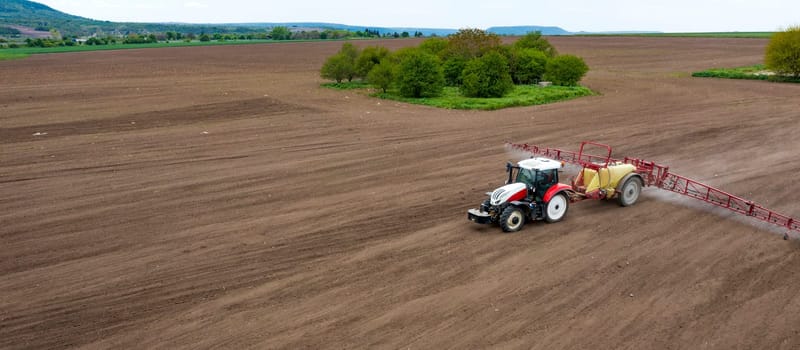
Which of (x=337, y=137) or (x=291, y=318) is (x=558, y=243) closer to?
(x=291, y=318)

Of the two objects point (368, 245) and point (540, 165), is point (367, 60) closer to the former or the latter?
point (540, 165)

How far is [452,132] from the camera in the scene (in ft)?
95.9

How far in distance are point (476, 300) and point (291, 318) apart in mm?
3887

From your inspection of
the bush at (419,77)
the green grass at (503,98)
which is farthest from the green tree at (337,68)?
the bush at (419,77)

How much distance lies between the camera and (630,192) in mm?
17109

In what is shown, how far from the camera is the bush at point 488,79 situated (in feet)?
138

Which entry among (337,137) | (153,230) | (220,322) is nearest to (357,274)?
(220,322)

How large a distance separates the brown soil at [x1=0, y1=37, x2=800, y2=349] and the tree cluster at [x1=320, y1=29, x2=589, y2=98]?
39.8 feet

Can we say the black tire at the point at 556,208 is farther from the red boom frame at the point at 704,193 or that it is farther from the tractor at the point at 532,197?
the red boom frame at the point at 704,193

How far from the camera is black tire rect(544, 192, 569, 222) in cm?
1536

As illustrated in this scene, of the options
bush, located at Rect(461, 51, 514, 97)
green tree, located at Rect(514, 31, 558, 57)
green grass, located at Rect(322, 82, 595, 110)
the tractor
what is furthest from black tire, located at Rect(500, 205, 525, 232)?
green tree, located at Rect(514, 31, 558, 57)

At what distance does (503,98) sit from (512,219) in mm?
27997

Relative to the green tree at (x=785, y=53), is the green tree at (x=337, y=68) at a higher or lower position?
lower

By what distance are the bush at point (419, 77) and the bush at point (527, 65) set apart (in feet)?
36.0
